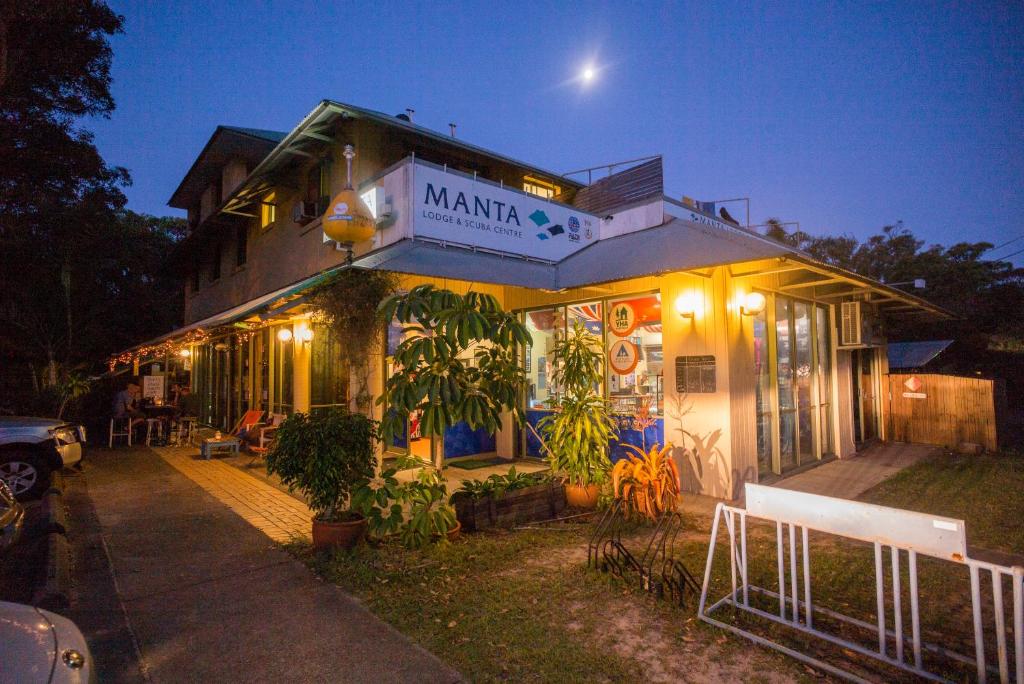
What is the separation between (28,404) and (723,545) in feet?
48.2

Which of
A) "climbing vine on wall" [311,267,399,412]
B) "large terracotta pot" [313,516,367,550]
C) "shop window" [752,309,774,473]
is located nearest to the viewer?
"large terracotta pot" [313,516,367,550]

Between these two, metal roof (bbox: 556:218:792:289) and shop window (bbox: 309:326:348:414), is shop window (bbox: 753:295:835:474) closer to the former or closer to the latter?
metal roof (bbox: 556:218:792:289)

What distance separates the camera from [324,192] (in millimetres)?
10555

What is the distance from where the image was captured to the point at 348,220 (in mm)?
8156

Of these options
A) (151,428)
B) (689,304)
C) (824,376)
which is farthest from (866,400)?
(151,428)

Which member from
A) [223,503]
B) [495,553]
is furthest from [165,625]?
[223,503]

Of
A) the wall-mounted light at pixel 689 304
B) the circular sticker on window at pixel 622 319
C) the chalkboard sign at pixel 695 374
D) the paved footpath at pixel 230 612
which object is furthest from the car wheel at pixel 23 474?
the wall-mounted light at pixel 689 304

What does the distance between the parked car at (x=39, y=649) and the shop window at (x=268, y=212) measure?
38.4ft

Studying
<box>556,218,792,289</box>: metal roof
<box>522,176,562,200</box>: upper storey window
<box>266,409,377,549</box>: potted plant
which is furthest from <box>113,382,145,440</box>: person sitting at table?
<box>556,218,792,289</box>: metal roof

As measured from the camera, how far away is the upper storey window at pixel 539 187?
12180mm

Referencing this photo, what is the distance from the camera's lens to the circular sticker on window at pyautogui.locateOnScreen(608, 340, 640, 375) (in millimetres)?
8461

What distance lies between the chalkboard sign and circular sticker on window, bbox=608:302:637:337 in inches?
44.4

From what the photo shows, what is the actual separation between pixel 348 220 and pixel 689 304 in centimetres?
523

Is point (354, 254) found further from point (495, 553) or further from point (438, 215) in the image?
point (495, 553)
